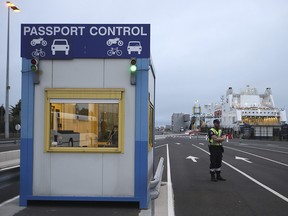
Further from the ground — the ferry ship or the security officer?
the ferry ship

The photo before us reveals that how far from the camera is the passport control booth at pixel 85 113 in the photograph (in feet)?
28.5

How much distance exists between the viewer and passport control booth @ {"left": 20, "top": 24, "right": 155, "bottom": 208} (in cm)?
867

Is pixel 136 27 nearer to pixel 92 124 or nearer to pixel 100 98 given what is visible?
pixel 100 98

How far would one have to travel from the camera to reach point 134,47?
8852 millimetres

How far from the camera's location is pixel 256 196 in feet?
35.7

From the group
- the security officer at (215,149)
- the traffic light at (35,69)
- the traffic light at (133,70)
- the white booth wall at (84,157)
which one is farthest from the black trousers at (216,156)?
the traffic light at (35,69)

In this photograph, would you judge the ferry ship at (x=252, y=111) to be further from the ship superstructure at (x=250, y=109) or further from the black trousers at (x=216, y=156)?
the black trousers at (x=216, y=156)

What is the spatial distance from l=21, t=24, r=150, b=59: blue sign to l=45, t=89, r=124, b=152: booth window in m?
0.78

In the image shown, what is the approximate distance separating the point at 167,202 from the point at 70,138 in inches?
104

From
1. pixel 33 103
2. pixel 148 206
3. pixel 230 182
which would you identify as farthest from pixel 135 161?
pixel 230 182

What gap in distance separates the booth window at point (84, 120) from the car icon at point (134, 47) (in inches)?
34.3

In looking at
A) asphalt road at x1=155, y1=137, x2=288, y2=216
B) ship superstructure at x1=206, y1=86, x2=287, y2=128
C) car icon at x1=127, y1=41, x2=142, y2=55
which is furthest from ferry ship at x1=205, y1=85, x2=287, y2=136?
car icon at x1=127, y1=41, x2=142, y2=55

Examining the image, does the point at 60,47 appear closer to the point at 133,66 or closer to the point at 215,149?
the point at 133,66

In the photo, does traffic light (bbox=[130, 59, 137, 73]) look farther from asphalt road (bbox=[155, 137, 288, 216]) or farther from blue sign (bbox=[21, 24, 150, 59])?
asphalt road (bbox=[155, 137, 288, 216])
